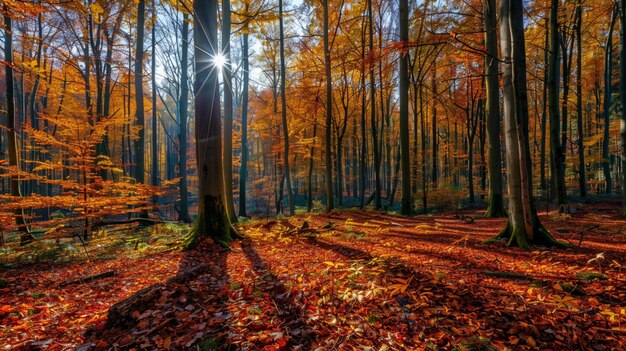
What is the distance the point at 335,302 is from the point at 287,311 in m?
0.53

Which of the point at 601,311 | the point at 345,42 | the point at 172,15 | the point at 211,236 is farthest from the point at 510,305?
the point at 172,15

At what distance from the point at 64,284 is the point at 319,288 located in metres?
4.05

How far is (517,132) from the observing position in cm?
492

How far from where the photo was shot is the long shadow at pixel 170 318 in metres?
2.37

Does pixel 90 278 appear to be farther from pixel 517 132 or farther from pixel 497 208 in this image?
pixel 497 208

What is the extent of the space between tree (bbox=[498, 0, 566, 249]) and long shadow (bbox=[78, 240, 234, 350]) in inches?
213

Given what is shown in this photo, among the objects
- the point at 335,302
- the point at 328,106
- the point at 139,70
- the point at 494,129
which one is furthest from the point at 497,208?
the point at 139,70

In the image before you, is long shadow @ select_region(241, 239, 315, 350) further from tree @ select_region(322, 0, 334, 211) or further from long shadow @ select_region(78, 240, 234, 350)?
tree @ select_region(322, 0, 334, 211)

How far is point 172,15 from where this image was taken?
1599 centimetres

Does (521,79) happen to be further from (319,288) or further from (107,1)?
(107,1)

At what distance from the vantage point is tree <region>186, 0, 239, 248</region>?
19.7ft

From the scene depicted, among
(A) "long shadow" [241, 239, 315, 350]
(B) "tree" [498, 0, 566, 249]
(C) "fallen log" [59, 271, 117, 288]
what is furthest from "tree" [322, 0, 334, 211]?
(C) "fallen log" [59, 271, 117, 288]

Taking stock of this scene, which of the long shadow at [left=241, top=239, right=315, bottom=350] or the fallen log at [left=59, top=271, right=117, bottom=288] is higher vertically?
the long shadow at [left=241, top=239, right=315, bottom=350]

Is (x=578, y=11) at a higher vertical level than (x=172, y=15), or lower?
lower
